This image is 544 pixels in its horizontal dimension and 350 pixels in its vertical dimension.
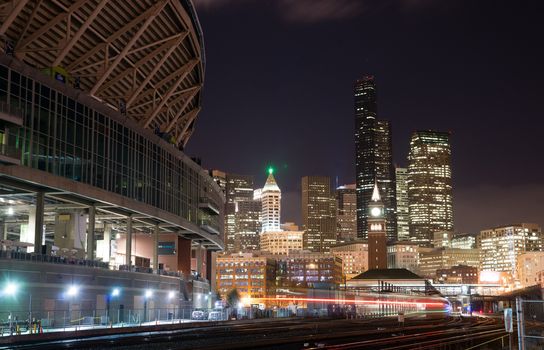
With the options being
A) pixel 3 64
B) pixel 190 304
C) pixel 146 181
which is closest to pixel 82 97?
pixel 3 64

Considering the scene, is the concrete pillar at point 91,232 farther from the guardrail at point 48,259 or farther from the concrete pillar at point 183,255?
the concrete pillar at point 183,255

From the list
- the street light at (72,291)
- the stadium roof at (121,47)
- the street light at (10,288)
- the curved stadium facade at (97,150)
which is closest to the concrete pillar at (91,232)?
the curved stadium facade at (97,150)

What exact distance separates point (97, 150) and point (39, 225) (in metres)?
12.3

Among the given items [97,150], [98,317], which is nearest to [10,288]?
[98,317]

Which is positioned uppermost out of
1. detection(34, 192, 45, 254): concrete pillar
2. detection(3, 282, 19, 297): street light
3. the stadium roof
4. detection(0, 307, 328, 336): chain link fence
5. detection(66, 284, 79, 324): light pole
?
the stadium roof

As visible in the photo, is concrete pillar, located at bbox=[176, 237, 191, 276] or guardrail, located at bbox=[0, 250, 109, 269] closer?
guardrail, located at bbox=[0, 250, 109, 269]

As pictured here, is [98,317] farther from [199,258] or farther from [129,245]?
[199,258]

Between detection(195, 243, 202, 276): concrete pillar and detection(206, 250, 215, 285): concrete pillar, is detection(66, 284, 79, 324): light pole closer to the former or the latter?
detection(195, 243, 202, 276): concrete pillar

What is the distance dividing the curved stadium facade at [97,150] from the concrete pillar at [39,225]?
0.12m

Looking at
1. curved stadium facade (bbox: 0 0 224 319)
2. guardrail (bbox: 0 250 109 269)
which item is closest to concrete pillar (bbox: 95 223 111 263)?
curved stadium facade (bbox: 0 0 224 319)

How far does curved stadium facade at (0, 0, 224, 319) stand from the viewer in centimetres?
6756

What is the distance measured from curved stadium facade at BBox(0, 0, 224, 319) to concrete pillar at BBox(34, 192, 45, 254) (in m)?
0.12

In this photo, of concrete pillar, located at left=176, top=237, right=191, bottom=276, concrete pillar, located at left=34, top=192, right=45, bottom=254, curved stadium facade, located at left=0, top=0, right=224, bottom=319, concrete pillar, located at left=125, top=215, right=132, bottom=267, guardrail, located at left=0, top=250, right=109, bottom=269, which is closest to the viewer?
guardrail, located at left=0, top=250, right=109, bottom=269

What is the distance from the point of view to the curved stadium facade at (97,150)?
67562 millimetres
